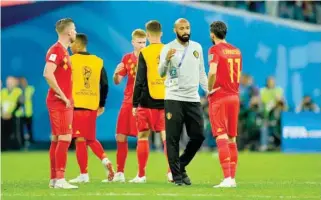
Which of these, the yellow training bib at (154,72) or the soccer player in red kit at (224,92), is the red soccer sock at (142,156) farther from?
the soccer player in red kit at (224,92)

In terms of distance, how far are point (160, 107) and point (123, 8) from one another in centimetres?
1348

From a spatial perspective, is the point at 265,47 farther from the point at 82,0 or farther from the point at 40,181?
the point at 40,181

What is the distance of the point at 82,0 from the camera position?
27781 mm

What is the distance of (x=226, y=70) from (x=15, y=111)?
15169 millimetres

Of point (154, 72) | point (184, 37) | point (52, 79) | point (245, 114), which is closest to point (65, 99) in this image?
point (52, 79)

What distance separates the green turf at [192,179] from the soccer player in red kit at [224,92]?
0.49m

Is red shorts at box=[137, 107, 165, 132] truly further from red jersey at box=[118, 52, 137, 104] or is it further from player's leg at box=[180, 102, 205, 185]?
player's leg at box=[180, 102, 205, 185]

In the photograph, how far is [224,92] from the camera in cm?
1341

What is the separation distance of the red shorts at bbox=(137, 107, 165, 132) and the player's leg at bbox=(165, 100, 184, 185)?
1.08m

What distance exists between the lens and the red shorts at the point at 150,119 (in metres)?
14.7

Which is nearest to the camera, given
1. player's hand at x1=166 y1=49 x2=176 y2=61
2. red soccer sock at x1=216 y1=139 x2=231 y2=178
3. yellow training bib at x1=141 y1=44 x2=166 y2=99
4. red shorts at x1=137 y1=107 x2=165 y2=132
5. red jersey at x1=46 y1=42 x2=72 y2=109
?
red jersey at x1=46 y1=42 x2=72 y2=109

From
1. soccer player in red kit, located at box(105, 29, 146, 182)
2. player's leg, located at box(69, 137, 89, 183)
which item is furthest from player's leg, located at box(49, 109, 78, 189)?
soccer player in red kit, located at box(105, 29, 146, 182)

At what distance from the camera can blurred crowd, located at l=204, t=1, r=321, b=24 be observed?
94.8 ft

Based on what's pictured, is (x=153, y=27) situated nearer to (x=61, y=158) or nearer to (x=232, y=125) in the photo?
(x=232, y=125)
